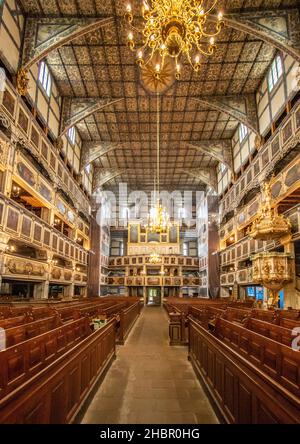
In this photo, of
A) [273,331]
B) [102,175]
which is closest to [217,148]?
[102,175]

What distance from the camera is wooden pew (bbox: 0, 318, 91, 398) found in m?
2.28

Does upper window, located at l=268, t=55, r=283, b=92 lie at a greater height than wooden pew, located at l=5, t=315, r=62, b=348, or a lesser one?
greater

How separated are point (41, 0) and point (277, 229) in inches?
504

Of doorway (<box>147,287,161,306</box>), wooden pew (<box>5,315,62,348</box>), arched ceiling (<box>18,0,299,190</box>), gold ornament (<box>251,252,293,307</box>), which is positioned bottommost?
doorway (<box>147,287,161,306</box>)

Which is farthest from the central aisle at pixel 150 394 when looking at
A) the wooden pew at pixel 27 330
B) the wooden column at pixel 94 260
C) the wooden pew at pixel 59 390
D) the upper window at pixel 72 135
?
the wooden column at pixel 94 260

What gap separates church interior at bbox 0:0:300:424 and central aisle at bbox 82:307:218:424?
0.11ft

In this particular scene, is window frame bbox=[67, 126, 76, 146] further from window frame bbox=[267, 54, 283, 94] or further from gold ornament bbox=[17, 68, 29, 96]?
window frame bbox=[267, 54, 283, 94]

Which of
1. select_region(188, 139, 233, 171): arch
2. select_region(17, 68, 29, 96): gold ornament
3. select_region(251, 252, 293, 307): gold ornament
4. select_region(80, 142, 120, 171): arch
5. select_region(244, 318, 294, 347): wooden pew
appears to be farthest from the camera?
select_region(80, 142, 120, 171): arch

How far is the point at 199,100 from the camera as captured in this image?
15375mm

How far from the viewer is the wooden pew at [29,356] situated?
2.28 meters

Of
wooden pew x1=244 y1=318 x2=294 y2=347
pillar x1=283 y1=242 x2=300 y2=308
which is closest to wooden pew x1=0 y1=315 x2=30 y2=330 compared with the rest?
wooden pew x1=244 y1=318 x2=294 y2=347

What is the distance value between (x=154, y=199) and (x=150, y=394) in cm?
2627

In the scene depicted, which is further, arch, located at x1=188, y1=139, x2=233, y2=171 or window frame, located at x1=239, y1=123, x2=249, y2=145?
arch, located at x1=188, y1=139, x2=233, y2=171

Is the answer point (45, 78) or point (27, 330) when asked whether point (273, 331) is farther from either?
point (45, 78)
